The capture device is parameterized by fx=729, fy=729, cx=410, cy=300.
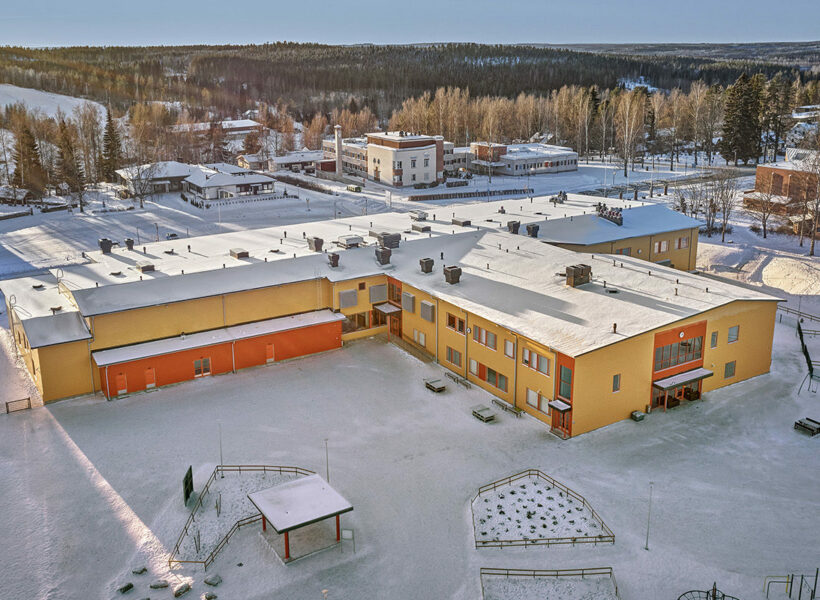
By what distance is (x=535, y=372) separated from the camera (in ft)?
89.9

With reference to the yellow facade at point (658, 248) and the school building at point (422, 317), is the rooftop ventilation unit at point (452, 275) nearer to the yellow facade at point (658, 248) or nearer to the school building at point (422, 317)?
the school building at point (422, 317)

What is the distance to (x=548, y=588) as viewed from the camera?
1872 cm

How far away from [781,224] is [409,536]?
162 feet

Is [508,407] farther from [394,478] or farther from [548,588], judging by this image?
[548,588]

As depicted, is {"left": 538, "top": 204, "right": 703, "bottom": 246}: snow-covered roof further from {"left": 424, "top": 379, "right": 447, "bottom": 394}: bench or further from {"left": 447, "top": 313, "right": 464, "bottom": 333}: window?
{"left": 424, "top": 379, "right": 447, "bottom": 394}: bench

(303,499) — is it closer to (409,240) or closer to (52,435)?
(52,435)

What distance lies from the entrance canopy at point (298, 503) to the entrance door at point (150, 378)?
10.8m

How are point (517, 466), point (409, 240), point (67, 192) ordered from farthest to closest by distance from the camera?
point (67, 192), point (409, 240), point (517, 466)

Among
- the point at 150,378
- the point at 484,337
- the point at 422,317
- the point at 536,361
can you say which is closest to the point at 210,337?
the point at 150,378

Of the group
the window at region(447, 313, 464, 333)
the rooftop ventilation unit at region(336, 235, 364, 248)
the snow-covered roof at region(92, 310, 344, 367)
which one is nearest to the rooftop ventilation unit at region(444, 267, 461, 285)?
the window at region(447, 313, 464, 333)

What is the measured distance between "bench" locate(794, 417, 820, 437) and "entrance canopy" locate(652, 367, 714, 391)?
3.49 meters

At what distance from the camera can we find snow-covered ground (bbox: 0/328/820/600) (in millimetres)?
19328

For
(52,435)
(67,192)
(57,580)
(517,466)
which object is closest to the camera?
(57,580)

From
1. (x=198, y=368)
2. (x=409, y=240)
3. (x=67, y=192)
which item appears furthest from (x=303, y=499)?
(x=67, y=192)
